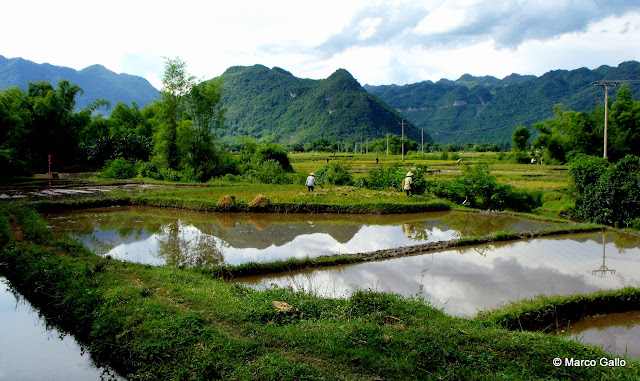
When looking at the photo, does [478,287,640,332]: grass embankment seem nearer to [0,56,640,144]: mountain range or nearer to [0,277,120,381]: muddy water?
[0,277,120,381]: muddy water

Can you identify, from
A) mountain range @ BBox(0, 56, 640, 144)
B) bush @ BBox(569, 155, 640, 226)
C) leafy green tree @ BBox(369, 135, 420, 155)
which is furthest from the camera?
mountain range @ BBox(0, 56, 640, 144)

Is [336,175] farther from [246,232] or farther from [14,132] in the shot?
[14,132]

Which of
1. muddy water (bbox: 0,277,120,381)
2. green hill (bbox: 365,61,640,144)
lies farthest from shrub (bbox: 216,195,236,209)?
green hill (bbox: 365,61,640,144)

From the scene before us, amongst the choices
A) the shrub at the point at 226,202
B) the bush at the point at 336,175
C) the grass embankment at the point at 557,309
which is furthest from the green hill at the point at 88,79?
the grass embankment at the point at 557,309

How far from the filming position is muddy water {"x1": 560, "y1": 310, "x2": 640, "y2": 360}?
475cm

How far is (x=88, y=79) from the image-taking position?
414 ft

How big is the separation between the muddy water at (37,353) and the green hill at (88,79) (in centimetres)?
9019

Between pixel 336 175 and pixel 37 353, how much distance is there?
16.9 metres

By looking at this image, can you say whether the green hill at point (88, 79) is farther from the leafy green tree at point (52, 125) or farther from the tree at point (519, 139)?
the tree at point (519, 139)

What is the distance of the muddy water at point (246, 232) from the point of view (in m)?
8.59

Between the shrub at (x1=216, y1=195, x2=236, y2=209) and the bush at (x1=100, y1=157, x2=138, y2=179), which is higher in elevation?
the bush at (x1=100, y1=157, x2=138, y2=179)

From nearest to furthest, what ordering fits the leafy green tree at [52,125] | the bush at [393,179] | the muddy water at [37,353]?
1. the muddy water at [37,353]
2. the bush at [393,179]
3. the leafy green tree at [52,125]

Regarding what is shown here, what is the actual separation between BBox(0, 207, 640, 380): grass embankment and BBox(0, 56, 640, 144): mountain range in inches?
2834

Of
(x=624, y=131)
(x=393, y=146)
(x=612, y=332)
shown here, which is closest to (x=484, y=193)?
(x=612, y=332)
